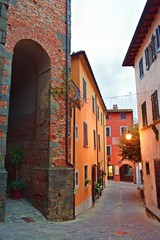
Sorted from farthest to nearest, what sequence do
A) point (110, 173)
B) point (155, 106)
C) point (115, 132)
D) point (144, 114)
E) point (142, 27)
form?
point (115, 132)
point (110, 173)
point (144, 114)
point (142, 27)
point (155, 106)

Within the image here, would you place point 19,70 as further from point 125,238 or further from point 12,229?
point 125,238

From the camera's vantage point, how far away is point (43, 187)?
23.9 ft

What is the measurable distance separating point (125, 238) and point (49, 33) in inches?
298

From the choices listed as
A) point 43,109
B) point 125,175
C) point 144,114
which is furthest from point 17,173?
point 125,175

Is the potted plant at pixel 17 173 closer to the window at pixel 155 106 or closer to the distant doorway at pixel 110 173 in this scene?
the window at pixel 155 106

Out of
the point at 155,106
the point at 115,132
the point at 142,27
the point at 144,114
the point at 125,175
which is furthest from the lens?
the point at 125,175

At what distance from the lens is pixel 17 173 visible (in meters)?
8.80

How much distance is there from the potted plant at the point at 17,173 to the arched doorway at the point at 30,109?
197 mm

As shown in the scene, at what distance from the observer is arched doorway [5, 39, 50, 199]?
25.9 feet

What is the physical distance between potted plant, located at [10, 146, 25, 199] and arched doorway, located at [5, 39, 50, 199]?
197 mm

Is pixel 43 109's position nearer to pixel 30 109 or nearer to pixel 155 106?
pixel 30 109

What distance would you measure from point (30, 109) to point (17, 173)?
2810 millimetres

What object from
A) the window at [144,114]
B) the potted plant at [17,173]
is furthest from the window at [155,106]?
the potted plant at [17,173]

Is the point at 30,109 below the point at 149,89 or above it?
below
